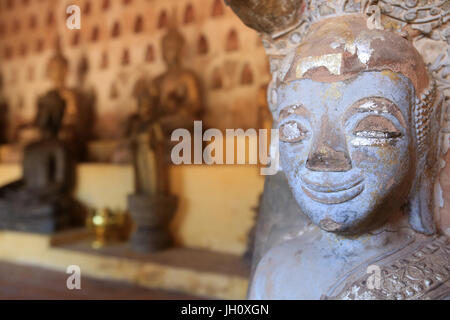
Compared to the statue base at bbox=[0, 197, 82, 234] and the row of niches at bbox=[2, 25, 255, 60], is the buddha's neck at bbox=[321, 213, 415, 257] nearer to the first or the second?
the statue base at bbox=[0, 197, 82, 234]

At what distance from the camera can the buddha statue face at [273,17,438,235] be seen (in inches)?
43.8

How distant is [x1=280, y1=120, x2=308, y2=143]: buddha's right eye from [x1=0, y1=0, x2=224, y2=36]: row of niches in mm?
4676

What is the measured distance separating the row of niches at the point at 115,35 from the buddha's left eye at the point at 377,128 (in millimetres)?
4201

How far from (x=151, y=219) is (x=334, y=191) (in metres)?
2.85

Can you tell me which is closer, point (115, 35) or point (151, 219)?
point (151, 219)

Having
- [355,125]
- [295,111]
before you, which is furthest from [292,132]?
[355,125]

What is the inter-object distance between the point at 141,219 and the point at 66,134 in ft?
8.84

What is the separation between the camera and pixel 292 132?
4.00ft

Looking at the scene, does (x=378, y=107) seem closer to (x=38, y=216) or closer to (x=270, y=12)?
(x=270, y=12)

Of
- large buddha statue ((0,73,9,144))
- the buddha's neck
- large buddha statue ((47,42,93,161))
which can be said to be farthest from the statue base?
the buddha's neck

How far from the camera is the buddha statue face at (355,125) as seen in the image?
111cm
